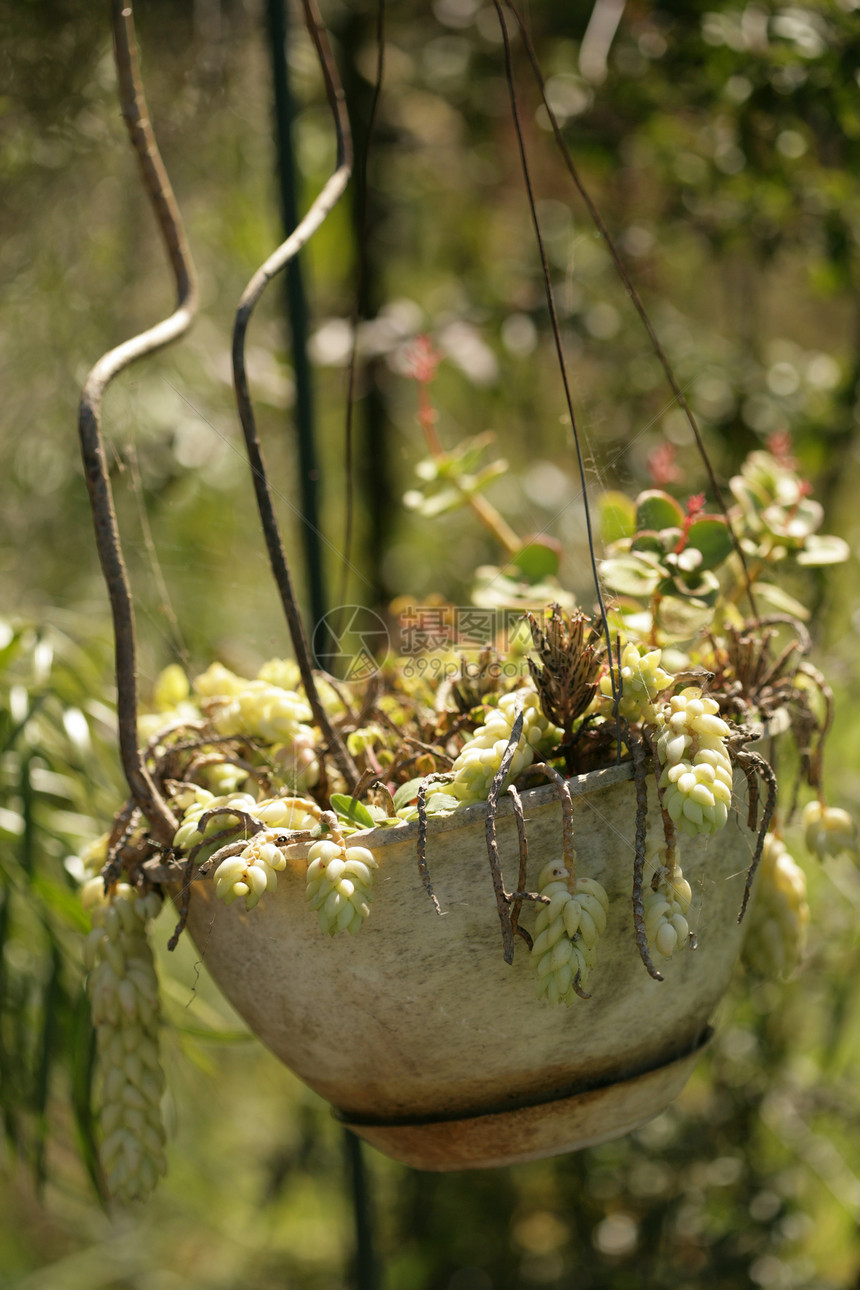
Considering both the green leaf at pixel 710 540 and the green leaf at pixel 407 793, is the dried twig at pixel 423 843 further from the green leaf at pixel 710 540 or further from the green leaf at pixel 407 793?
the green leaf at pixel 710 540

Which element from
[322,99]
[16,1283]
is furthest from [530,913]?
[16,1283]

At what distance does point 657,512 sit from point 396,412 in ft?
3.70

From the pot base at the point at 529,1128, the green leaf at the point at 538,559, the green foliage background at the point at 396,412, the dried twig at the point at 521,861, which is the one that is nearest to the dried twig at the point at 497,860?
the dried twig at the point at 521,861

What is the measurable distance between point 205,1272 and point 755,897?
1.40 meters

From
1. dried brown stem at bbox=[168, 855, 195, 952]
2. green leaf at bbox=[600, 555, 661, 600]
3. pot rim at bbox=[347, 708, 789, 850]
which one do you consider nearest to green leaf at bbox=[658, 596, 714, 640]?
green leaf at bbox=[600, 555, 661, 600]

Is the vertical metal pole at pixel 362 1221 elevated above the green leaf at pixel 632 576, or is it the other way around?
the green leaf at pixel 632 576

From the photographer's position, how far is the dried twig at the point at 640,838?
368mm

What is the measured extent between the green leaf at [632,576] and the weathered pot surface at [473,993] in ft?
0.35

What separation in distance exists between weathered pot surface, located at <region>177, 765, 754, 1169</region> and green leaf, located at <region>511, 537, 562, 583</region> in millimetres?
195

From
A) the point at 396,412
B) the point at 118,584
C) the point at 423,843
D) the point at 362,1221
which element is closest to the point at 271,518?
the point at 118,584

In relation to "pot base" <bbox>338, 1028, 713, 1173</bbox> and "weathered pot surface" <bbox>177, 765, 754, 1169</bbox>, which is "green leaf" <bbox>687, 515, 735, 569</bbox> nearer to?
"weathered pot surface" <bbox>177, 765, 754, 1169</bbox>

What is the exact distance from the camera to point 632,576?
471mm

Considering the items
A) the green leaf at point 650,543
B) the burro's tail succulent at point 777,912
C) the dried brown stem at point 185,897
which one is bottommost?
the burro's tail succulent at point 777,912

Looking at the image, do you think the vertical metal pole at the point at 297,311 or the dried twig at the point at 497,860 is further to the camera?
the vertical metal pole at the point at 297,311
